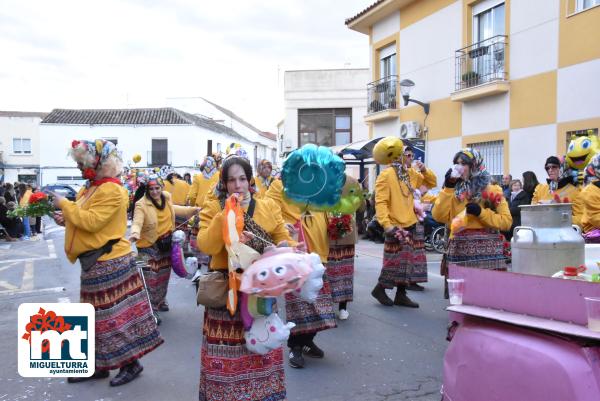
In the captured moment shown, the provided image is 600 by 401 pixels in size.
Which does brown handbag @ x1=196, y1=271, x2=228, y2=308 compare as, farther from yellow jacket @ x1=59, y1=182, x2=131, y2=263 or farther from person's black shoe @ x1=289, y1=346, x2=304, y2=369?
person's black shoe @ x1=289, y1=346, x2=304, y2=369

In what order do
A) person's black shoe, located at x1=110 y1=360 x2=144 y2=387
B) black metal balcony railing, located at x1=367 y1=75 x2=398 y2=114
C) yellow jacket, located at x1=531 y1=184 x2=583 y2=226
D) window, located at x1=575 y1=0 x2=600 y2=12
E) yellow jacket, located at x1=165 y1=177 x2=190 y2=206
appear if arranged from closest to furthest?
1. person's black shoe, located at x1=110 y1=360 x2=144 y2=387
2. yellow jacket, located at x1=531 y1=184 x2=583 y2=226
3. yellow jacket, located at x1=165 y1=177 x2=190 y2=206
4. window, located at x1=575 y1=0 x2=600 y2=12
5. black metal balcony railing, located at x1=367 y1=75 x2=398 y2=114

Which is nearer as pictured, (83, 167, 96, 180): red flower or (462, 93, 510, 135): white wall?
(83, 167, 96, 180): red flower

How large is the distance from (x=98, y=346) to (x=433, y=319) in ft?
12.1

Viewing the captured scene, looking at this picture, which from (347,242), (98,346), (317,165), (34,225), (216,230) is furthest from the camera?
(34,225)

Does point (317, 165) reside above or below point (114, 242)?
above

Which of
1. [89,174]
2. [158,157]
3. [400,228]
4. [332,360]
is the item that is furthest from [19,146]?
[332,360]

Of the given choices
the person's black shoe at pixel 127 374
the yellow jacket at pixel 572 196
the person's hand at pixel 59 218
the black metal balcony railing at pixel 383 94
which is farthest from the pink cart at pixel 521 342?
the black metal balcony railing at pixel 383 94

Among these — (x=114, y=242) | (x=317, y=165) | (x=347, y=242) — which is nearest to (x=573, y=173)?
(x=347, y=242)

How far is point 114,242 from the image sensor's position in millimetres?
4355

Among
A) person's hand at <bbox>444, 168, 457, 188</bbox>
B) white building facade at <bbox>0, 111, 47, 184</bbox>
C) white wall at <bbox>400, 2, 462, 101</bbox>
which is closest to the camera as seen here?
person's hand at <bbox>444, 168, 457, 188</bbox>

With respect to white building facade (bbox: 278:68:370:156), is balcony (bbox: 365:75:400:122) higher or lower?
lower

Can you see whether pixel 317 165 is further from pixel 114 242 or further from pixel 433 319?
pixel 433 319

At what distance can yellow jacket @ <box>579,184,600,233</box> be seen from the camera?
4.95m

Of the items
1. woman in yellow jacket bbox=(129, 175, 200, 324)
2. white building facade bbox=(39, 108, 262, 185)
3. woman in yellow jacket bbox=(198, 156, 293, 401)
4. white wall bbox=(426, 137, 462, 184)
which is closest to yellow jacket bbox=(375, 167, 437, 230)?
woman in yellow jacket bbox=(129, 175, 200, 324)
